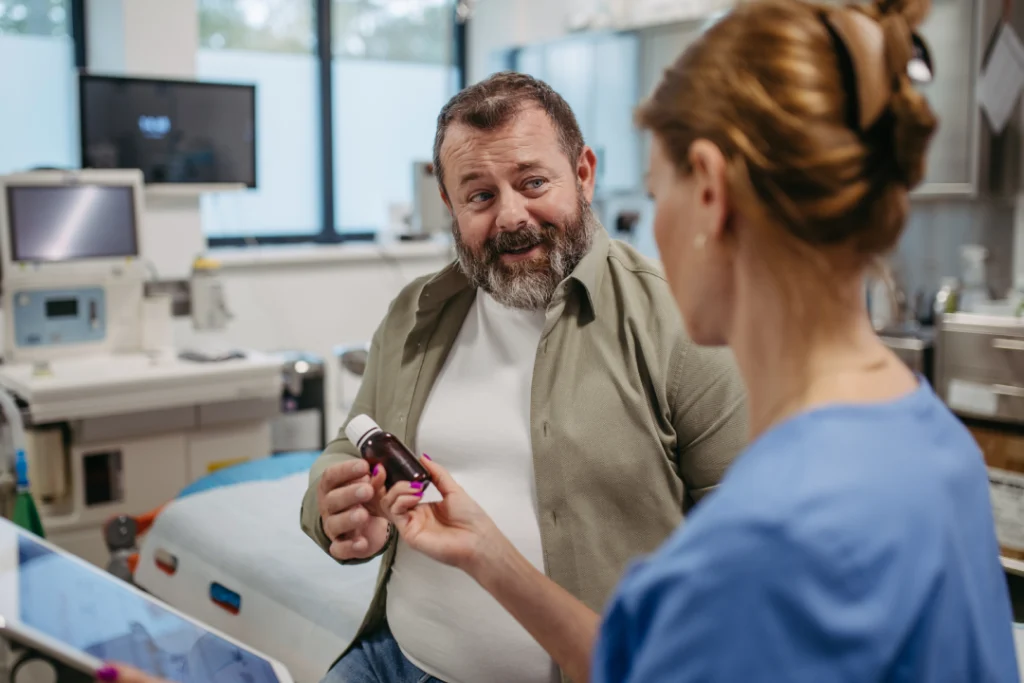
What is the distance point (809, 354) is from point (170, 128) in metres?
3.35

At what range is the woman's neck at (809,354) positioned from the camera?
0.79 meters

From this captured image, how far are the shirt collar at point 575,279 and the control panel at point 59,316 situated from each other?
6.60ft

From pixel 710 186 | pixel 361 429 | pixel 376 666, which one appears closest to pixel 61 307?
pixel 376 666

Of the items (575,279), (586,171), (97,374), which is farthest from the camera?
(97,374)

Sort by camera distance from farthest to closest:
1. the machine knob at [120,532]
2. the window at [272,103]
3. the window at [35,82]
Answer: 1. the window at [272,103]
2. the window at [35,82]
3. the machine knob at [120,532]

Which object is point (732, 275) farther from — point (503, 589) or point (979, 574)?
point (503, 589)

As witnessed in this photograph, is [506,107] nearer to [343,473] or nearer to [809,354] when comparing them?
[343,473]

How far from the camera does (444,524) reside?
129 cm

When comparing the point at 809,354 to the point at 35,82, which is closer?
the point at 809,354

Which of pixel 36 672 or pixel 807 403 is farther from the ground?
pixel 807 403

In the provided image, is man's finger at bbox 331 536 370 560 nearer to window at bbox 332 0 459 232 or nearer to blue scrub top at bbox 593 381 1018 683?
blue scrub top at bbox 593 381 1018 683

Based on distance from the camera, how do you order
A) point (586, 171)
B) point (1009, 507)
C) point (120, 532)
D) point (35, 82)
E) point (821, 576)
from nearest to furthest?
point (821, 576)
point (586, 171)
point (120, 532)
point (1009, 507)
point (35, 82)

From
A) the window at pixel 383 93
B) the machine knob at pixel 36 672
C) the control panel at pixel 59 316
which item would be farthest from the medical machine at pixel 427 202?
the machine knob at pixel 36 672

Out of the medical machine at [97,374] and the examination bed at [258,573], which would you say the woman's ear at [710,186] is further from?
the medical machine at [97,374]
